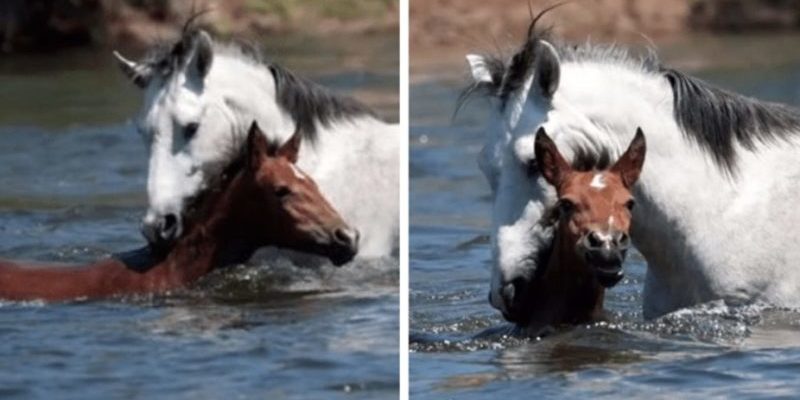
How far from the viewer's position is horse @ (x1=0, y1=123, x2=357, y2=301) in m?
3.94

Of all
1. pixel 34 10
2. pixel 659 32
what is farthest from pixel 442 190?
pixel 34 10

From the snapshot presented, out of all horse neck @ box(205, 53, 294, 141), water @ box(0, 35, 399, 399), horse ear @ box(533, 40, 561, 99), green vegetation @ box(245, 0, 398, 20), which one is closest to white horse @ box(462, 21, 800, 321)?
horse ear @ box(533, 40, 561, 99)

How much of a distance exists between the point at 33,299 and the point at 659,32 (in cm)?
230

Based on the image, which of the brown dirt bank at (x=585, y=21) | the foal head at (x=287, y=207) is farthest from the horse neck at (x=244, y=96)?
the brown dirt bank at (x=585, y=21)

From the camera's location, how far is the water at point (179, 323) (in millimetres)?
3641

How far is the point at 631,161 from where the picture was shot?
3557 mm

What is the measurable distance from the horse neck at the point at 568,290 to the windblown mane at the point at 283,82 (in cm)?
70

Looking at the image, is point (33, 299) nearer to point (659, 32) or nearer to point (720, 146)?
point (720, 146)

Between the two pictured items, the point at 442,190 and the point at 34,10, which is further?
the point at 442,190

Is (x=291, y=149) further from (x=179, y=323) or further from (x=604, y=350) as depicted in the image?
(x=604, y=350)

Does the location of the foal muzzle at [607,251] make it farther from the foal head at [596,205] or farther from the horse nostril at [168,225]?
the horse nostril at [168,225]

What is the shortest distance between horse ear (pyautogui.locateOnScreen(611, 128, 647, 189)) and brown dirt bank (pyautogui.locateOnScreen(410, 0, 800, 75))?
53.7 inches

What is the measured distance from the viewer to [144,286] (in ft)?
13.4

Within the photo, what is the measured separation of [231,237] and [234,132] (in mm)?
210
